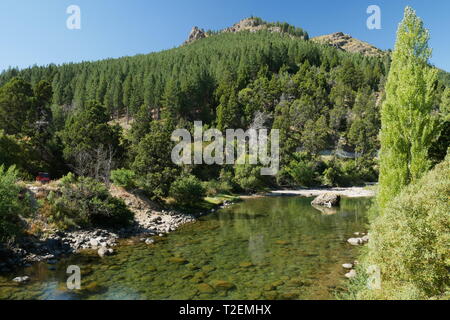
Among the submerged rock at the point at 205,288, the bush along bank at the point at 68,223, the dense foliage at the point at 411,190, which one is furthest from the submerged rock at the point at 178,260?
the dense foliage at the point at 411,190

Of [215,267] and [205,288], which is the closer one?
[205,288]

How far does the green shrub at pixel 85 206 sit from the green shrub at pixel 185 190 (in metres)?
11.1

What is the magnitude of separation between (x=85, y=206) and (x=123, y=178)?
348 inches

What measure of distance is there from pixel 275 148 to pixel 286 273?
61252mm

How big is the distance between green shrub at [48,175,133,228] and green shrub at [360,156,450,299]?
2526cm

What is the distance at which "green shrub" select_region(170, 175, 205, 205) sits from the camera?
43.5 meters

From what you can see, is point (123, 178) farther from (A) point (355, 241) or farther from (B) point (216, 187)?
(A) point (355, 241)

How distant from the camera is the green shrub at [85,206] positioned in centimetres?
2894

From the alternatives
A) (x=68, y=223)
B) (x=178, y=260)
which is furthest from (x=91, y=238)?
(x=178, y=260)

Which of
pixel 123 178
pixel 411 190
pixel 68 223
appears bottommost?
pixel 68 223

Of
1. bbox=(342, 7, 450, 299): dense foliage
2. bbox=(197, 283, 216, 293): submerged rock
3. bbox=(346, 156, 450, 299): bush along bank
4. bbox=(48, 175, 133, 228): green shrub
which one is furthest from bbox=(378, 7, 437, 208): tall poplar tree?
bbox=(48, 175, 133, 228): green shrub

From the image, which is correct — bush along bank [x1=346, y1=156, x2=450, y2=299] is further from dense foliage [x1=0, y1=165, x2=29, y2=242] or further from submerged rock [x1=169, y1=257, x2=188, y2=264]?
dense foliage [x1=0, y1=165, x2=29, y2=242]

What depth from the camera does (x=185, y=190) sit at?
43875mm

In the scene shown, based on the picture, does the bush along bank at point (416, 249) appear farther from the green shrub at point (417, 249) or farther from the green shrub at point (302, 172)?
the green shrub at point (302, 172)
